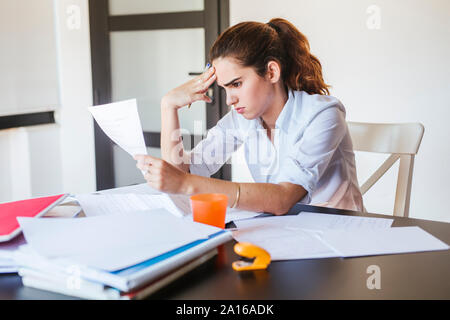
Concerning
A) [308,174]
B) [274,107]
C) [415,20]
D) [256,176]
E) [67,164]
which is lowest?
[67,164]

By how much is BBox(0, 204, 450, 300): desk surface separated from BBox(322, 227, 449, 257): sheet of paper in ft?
0.08

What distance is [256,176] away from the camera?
5.68ft

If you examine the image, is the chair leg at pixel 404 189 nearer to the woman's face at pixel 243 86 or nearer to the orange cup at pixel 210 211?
the woman's face at pixel 243 86

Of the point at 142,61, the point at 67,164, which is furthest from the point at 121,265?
the point at 67,164

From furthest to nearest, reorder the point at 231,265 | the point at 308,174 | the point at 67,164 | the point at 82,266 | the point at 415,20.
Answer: the point at 67,164 → the point at 415,20 → the point at 308,174 → the point at 231,265 → the point at 82,266

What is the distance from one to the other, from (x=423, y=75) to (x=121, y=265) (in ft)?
7.54

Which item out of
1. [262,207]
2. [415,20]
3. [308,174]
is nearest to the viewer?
[262,207]

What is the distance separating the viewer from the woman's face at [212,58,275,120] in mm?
1529

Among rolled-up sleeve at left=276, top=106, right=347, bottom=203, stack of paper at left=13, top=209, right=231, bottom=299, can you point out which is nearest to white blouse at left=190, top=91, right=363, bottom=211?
rolled-up sleeve at left=276, top=106, right=347, bottom=203

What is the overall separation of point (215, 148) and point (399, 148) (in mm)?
630

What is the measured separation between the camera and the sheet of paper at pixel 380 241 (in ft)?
2.93

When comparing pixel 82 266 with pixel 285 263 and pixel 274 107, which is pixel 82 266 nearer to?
pixel 285 263

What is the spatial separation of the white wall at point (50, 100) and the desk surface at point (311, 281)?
2840mm

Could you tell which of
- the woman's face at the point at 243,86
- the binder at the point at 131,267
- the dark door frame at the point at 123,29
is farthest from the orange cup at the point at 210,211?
the dark door frame at the point at 123,29
